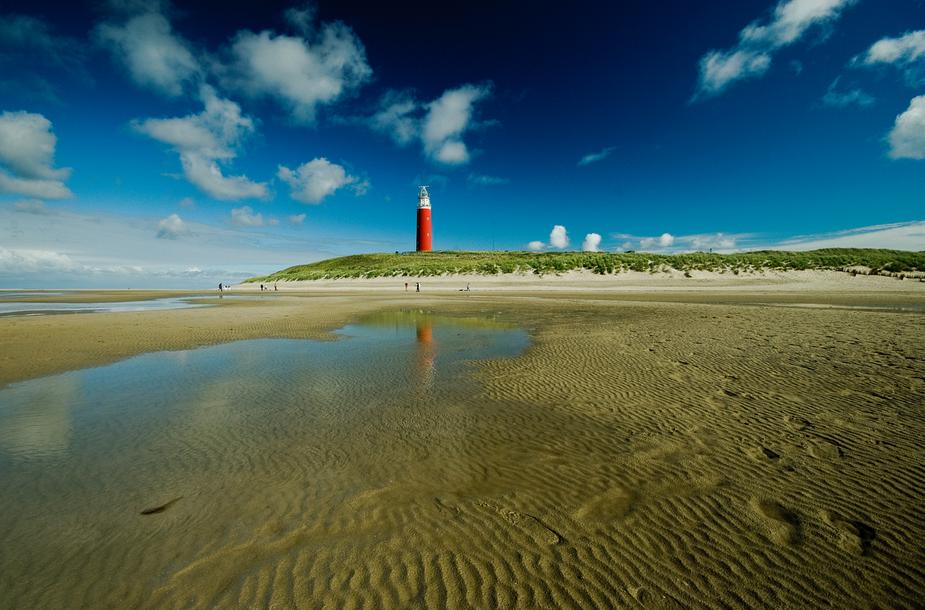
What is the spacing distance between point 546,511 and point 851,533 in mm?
2814

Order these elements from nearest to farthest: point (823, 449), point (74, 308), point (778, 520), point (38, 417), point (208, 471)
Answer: point (778, 520)
point (208, 471)
point (823, 449)
point (38, 417)
point (74, 308)

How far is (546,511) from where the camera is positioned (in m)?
4.20

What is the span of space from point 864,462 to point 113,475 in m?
9.47

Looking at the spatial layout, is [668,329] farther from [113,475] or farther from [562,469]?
[113,475]

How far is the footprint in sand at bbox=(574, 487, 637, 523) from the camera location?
407cm

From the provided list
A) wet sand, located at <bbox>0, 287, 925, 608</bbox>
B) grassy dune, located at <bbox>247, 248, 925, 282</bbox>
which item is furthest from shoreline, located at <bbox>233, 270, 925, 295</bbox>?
wet sand, located at <bbox>0, 287, 925, 608</bbox>

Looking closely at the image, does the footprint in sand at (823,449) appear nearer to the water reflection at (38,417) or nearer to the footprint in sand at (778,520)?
the footprint in sand at (778,520)

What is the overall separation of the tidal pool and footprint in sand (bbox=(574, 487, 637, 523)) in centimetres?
136

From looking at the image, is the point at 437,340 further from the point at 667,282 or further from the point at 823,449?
the point at 667,282

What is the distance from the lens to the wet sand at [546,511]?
317cm

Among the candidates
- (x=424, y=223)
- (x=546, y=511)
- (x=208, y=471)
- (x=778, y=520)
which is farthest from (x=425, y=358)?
(x=424, y=223)

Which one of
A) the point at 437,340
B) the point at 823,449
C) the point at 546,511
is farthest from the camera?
the point at 437,340

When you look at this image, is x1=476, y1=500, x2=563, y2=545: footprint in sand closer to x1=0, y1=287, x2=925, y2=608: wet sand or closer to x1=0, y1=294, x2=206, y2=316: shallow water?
x1=0, y1=287, x2=925, y2=608: wet sand

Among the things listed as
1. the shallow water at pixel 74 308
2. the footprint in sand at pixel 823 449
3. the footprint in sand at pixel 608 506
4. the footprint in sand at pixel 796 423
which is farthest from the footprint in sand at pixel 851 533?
the shallow water at pixel 74 308
